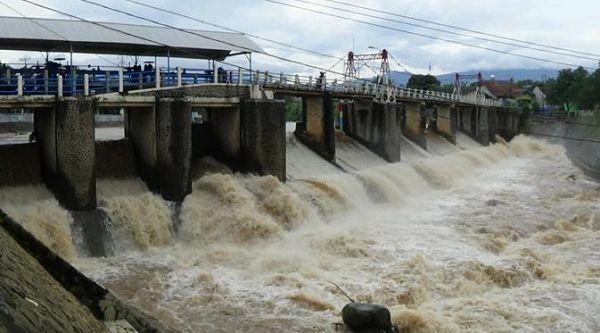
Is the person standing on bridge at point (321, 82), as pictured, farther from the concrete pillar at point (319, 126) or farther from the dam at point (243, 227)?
the dam at point (243, 227)

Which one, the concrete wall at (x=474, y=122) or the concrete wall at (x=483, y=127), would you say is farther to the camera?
the concrete wall at (x=474, y=122)

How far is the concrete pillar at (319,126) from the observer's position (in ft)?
89.7

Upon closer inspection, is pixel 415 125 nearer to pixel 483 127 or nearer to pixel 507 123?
pixel 483 127

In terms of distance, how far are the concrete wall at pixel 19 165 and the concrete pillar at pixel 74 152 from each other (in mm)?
1020

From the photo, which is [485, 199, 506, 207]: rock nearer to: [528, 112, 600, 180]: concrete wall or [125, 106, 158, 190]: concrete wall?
[528, 112, 600, 180]: concrete wall

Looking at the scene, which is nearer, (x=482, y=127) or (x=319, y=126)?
(x=319, y=126)

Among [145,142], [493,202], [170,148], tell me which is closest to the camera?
[170,148]

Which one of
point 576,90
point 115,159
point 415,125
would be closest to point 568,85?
point 576,90

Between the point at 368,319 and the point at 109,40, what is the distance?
13.8 m

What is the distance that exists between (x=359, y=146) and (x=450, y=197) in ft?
23.1

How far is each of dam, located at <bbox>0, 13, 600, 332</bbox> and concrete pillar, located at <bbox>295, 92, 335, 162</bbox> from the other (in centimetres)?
11

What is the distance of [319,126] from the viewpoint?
27766 millimetres

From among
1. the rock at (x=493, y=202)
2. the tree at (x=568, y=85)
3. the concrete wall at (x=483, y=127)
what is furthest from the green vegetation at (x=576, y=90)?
the rock at (x=493, y=202)

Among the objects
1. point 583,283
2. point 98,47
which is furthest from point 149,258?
point 583,283
